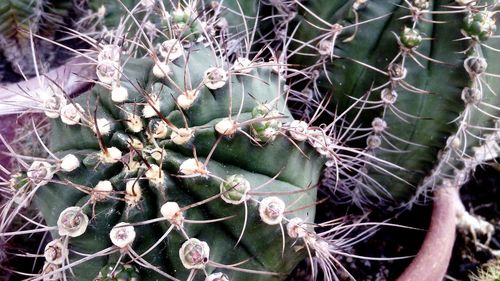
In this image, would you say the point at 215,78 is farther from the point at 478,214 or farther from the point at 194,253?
the point at 478,214

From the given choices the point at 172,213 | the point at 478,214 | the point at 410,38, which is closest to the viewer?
the point at 172,213

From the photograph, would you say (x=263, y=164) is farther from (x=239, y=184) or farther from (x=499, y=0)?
(x=499, y=0)

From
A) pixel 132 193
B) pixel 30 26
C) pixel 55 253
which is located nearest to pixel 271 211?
pixel 132 193

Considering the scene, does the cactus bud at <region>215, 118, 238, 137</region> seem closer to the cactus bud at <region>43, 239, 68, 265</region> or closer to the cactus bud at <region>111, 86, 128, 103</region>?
the cactus bud at <region>111, 86, 128, 103</region>

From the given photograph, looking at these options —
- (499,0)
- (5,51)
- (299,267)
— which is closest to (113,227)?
(299,267)

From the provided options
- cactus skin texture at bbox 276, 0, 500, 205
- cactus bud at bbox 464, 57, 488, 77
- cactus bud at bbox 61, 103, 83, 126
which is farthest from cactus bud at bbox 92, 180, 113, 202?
cactus bud at bbox 464, 57, 488, 77

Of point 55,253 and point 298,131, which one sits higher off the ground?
point 298,131
